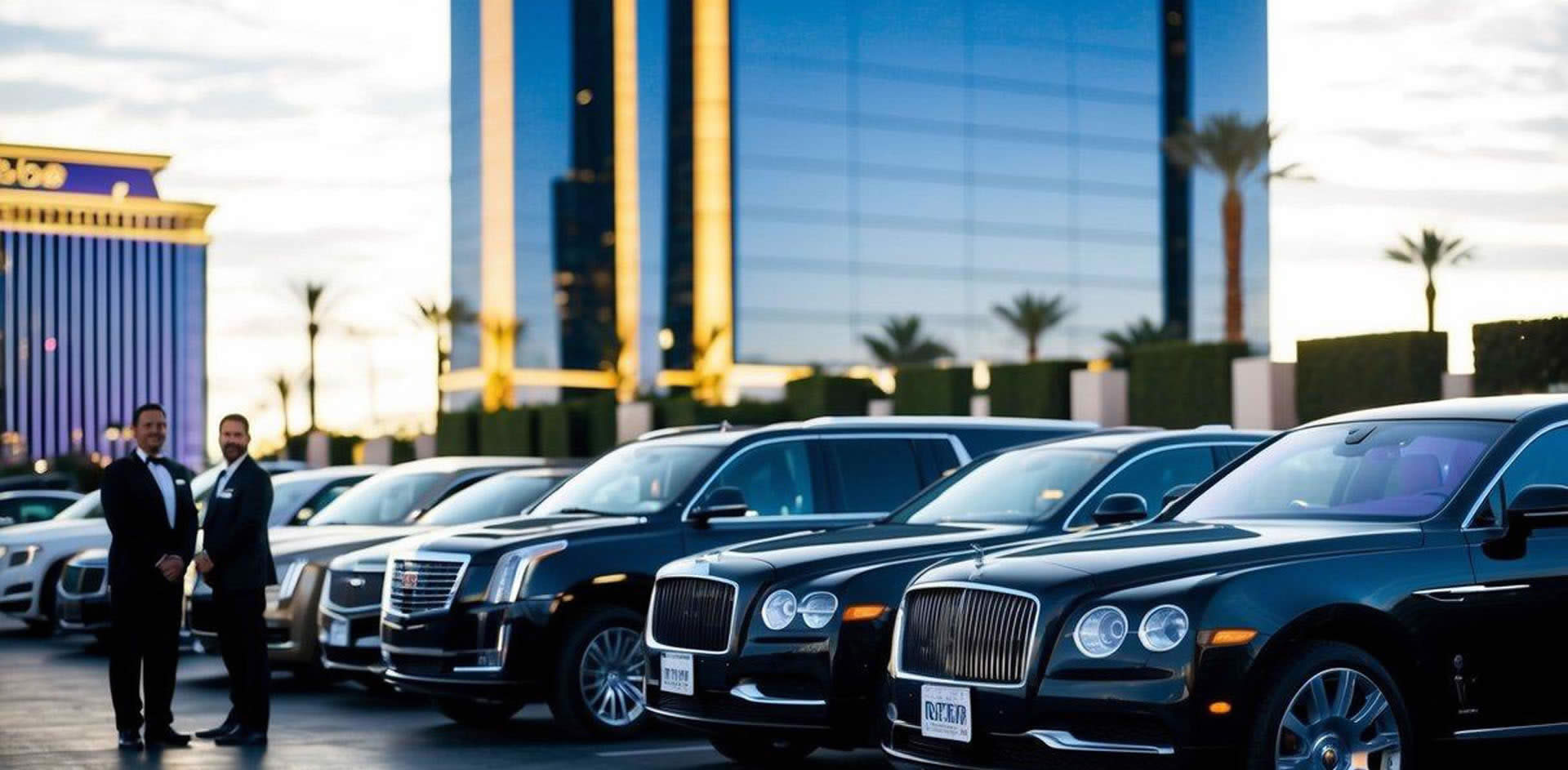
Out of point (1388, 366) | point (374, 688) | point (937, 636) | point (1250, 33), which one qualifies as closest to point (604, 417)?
point (1388, 366)

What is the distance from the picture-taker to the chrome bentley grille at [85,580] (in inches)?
787

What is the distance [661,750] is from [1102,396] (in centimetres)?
2946

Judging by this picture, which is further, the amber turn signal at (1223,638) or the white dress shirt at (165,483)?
the white dress shirt at (165,483)

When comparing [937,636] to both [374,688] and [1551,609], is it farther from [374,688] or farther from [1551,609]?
[374,688]

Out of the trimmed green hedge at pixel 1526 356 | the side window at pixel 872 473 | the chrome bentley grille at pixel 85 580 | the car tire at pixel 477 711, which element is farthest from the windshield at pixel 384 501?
the trimmed green hedge at pixel 1526 356

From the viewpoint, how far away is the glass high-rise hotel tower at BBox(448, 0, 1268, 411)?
324 feet

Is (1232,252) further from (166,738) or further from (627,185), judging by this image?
(627,185)

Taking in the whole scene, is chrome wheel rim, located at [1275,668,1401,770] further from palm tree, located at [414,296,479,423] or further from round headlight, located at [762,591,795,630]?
palm tree, located at [414,296,479,423]

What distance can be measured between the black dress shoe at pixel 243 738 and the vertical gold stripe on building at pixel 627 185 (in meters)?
88.7

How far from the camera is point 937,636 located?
8312 mm

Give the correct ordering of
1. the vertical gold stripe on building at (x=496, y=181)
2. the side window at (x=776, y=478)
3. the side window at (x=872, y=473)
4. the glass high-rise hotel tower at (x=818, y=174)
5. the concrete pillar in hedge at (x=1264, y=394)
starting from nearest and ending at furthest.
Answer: the side window at (x=776, y=478)
the side window at (x=872, y=473)
the concrete pillar in hedge at (x=1264, y=394)
the glass high-rise hotel tower at (x=818, y=174)
the vertical gold stripe on building at (x=496, y=181)

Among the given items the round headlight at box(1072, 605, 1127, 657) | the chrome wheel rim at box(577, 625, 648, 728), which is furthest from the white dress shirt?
the round headlight at box(1072, 605, 1127, 657)

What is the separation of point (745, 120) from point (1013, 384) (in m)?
56.6

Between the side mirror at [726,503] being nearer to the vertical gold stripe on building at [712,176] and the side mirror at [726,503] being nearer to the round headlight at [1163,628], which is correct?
the round headlight at [1163,628]
